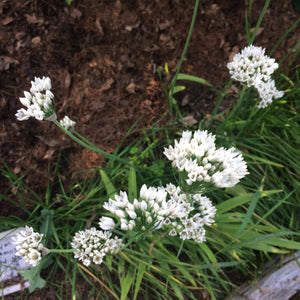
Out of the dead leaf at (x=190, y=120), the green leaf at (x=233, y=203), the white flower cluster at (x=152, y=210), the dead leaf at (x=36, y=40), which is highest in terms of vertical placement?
the dead leaf at (x=36, y=40)

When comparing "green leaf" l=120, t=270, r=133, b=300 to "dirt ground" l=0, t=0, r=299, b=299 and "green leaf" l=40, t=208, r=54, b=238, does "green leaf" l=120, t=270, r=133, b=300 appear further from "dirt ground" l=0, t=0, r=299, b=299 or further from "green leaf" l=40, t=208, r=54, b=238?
"dirt ground" l=0, t=0, r=299, b=299

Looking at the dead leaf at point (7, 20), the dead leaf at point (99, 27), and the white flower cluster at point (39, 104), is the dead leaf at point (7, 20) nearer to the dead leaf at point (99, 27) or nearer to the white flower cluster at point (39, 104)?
the dead leaf at point (99, 27)

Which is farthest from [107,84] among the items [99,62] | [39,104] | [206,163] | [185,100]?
[206,163]

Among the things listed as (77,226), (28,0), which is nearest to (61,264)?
(77,226)

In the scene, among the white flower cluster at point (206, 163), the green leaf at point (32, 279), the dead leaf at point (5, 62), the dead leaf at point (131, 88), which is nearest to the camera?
the white flower cluster at point (206, 163)

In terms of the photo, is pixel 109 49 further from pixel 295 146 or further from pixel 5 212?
pixel 295 146

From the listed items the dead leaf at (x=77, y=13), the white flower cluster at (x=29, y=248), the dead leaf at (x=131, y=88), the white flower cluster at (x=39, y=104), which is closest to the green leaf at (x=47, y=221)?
the white flower cluster at (x=29, y=248)

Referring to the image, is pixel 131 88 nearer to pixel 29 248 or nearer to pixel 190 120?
pixel 190 120
